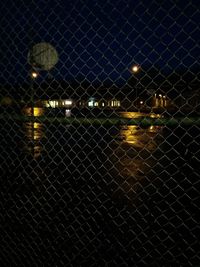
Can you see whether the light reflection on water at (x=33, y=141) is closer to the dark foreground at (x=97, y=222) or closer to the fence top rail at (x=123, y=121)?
the dark foreground at (x=97, y=222)

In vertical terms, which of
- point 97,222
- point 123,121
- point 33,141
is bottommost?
point 97,222

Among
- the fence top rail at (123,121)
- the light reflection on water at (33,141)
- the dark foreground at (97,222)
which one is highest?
the light reflection on water at (33,141)

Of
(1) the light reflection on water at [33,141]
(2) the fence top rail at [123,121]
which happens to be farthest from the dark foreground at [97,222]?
(1) the light reflection on water at [33,141]

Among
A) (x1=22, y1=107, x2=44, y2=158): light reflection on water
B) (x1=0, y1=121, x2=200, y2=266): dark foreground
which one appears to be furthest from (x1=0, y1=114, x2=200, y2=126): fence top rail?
(x1=22, y1=107, x2=44, y2=158): light reflection on water

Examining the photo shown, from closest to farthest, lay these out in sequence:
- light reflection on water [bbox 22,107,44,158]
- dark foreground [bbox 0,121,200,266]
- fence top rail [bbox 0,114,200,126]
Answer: fence top rail [bbox 0,114,200,126], dark foreground [bbox 0,121,200,266], light reflection on water [bbox 22,107,44,158]

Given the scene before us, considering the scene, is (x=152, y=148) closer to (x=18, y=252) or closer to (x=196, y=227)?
(x=196, y=227)

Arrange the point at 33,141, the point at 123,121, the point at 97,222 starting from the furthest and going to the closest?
the point at 33,141 → the point at 97,222 → the point at 123,121

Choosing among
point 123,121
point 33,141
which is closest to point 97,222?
point 123,121

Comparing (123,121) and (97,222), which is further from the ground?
(123,121)

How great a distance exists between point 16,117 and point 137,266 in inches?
88.1

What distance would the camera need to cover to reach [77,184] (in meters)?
6.13

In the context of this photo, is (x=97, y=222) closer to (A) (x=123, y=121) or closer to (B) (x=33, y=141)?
(A) (x=123, y=121)

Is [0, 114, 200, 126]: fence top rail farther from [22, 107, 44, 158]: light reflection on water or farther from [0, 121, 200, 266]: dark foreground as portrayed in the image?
[22, 107, 44, 158]: light reflection on water

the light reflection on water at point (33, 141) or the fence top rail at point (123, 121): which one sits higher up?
the light reflection on water at point (33, 141)
